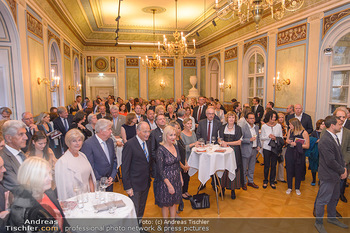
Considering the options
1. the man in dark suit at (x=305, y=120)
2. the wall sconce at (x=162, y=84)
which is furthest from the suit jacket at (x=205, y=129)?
the wall sconce at (x=162, y=84)

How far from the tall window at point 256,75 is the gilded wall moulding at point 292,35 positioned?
4.84 feet

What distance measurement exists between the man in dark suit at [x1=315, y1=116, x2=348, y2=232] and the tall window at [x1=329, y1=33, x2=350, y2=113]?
315cm

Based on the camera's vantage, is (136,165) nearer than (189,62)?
Yes

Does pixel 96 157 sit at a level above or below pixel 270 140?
above

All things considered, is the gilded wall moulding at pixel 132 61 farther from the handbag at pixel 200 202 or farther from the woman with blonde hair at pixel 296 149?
the handbag at pixel 200 202

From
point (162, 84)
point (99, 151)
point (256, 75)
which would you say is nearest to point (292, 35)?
point (256, 75)

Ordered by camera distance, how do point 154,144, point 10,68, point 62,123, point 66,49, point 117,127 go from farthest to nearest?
1. point 66,49
2. point 117,127
3. point 62,123
4. point 10,68
5. point 154,144

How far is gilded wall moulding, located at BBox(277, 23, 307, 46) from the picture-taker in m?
7.25

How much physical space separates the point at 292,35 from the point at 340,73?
6.79 ft

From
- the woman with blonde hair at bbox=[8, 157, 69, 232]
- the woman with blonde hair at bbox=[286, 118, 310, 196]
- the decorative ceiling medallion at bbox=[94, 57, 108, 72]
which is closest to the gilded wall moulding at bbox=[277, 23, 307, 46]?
the woman with blonde hair at bbox=[286, 118, 310, 196]

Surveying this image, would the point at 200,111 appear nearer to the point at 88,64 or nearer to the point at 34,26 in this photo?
the point at 34,26

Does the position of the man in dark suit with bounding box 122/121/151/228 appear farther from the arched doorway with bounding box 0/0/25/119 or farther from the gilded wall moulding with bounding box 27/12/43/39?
the gilded wall moulding with bounding box 27/12/43/39

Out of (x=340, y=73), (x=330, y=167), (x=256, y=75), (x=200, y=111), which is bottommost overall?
(x=330, y=167)

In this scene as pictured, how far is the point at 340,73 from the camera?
21.1 feet
